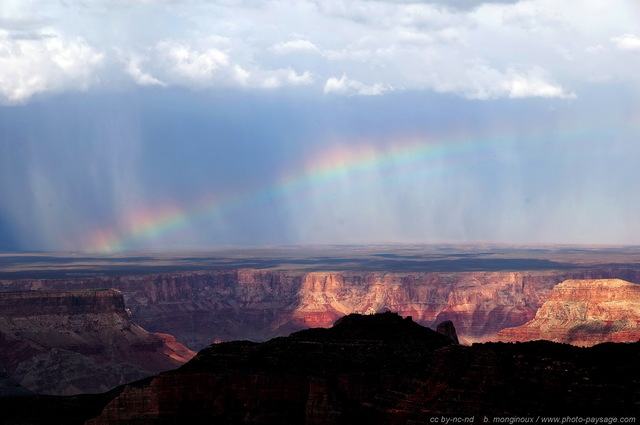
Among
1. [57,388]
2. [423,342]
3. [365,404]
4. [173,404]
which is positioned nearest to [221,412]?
[173,404]

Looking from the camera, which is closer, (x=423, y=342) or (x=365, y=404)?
(x=365, y=404)

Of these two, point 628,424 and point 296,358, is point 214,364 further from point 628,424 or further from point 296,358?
point 628,424

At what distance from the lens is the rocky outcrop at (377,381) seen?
2618 inches

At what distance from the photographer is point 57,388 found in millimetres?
196125

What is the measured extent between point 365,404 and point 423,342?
18.9 m

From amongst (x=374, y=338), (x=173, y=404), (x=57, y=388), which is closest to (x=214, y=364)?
(x=173, y=404)

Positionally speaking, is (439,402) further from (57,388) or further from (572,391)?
(57,388)

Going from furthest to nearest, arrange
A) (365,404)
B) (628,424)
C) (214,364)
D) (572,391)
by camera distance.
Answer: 1. (214,364)
2. (365,404)
3. (572,391)
4. (628,424)

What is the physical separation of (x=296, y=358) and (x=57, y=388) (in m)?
108

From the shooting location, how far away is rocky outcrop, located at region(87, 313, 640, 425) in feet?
218

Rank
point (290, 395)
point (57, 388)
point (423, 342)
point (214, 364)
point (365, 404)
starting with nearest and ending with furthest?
point (365, 404) < point (290, 395) < point (214, 364) < point (423, 342) < point (57, 388)

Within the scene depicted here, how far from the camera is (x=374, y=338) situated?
100 m

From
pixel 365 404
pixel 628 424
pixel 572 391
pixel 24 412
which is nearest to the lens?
pixel 628 424

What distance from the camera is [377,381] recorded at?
89000 mm
